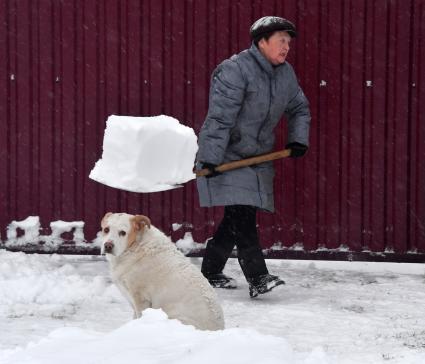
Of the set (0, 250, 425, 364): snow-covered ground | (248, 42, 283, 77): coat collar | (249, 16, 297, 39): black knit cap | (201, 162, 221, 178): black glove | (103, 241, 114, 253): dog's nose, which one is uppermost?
(249, 16, 297, 39): black knit cap

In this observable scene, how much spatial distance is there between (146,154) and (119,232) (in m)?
2.36

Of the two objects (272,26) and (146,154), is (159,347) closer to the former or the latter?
(272,26)

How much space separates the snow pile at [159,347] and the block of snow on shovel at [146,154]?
3.37 metres

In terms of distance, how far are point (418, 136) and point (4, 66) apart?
12.8 feet

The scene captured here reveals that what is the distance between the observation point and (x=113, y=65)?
25.9 ft

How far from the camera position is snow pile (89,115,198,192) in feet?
24.6

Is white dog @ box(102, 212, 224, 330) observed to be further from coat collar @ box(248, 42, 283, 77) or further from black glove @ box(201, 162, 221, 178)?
coat collar @ box(248, 42, 283, 77)

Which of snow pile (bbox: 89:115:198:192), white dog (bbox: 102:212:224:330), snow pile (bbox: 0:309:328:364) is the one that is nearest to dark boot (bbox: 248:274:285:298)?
white dog (bbox: 102:212:224:330)

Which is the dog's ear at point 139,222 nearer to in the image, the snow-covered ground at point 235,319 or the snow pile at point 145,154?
the snow-covered ground at point 235,319

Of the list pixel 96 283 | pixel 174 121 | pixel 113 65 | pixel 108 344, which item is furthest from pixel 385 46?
pixel 108 344

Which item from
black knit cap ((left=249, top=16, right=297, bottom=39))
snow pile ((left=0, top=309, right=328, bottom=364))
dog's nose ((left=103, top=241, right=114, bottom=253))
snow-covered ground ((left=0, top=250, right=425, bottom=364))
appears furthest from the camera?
black knit cap ((left=249, top=16, right=297, bottom=39))

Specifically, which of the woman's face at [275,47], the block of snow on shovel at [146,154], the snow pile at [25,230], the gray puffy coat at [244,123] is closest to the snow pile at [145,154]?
the block of snow on shovel at [146,154]

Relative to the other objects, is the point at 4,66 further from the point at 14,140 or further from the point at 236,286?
the point at 236,286

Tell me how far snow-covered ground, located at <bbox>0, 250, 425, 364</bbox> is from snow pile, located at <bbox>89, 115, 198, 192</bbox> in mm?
805
